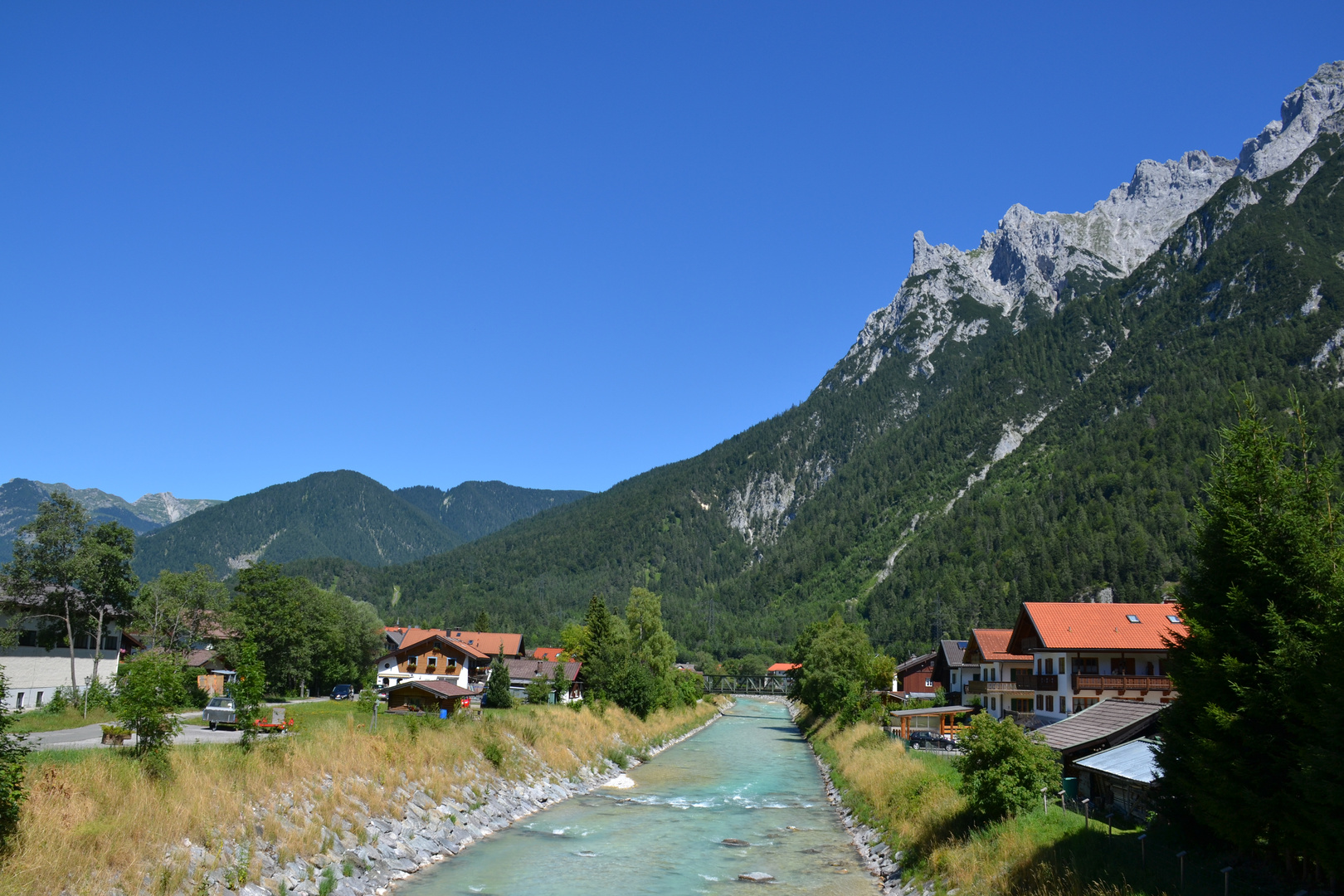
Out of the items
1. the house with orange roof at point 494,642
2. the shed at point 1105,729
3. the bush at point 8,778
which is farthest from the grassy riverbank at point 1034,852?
the house with orange roof at point 494,642

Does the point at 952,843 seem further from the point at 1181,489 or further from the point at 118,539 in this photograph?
the point at 1181,489

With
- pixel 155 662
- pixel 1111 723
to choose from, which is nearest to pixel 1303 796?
pixel 1111 723

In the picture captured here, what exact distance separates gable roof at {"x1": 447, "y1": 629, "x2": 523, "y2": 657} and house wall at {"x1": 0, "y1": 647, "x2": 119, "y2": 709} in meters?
55.0

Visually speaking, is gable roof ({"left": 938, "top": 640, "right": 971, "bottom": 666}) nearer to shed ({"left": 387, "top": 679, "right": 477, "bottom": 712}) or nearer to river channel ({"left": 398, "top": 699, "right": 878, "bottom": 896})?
river channel ({"left": 398, "top": 699, "right": 878, "bottom": 896})

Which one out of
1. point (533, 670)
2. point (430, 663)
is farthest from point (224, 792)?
point (533, 670)

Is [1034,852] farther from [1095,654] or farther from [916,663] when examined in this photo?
[916,663]

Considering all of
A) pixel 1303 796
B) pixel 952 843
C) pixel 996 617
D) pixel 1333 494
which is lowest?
pixel 996 617

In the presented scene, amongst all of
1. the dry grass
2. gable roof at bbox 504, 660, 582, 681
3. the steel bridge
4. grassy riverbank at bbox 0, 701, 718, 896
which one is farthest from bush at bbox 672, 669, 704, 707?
the steel bridge

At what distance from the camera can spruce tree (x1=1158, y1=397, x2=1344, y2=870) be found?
1523cm

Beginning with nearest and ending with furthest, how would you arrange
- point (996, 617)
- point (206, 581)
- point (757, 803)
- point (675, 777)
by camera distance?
point (757, 803) → point (675, 777) → point (206, 581) → point (996, 617)

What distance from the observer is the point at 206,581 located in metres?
70.5

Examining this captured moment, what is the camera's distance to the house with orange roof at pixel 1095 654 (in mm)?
52500

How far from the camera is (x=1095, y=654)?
53719 mm

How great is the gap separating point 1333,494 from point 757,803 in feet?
101
